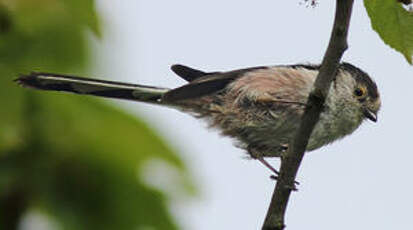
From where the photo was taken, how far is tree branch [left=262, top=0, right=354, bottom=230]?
9.32ft

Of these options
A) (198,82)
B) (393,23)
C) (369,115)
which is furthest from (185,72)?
(393,23)

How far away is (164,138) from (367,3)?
1094 millimetres

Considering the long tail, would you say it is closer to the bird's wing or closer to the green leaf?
the bird's wing

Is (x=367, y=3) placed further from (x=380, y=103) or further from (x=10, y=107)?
(x=380, y=103)

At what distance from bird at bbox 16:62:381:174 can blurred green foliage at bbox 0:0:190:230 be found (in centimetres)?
184

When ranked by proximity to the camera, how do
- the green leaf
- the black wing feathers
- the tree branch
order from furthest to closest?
the black wing feathers
the tree branch
the green leaf

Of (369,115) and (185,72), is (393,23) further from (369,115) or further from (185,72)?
(185,72)

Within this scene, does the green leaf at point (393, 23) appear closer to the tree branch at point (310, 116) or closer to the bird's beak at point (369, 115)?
the tree branch at point (310, 116)

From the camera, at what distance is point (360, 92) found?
5598mm

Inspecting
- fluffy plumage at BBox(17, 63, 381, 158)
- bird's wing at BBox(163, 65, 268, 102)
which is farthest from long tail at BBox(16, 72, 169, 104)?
fluffy plumage at BBox(17, 63, 381, 158)

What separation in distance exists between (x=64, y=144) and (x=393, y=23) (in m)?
1.53

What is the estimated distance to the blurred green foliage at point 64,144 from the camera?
285 cm

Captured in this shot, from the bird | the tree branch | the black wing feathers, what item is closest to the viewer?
the tree branch

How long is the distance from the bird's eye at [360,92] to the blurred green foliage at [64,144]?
9.25 ft
